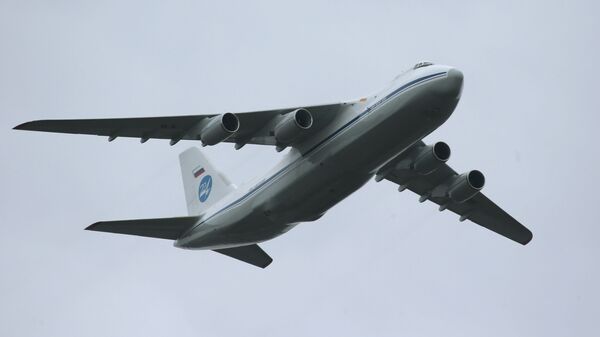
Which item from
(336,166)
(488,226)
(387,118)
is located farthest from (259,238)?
(488,226)

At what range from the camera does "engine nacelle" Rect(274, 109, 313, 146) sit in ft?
86.4

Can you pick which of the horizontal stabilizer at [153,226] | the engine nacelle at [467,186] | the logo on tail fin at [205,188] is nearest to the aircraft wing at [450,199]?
the engine nacelle at [467,186]

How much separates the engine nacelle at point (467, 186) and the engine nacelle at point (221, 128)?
719cm

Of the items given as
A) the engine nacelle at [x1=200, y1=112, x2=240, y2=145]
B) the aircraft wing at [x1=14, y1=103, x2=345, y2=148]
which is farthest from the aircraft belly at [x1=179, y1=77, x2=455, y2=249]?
the engine nacelle at [x1=200, y1=112, x2=240, y2=145]

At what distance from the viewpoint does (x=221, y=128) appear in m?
26.1

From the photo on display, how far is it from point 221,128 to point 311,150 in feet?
7.85

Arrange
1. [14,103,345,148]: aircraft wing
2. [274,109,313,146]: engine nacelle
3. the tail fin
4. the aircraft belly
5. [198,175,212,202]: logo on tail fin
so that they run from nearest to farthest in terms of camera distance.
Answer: the aircraft belly → [274,109,313,146]: engine nacelle → [14,103,345,148]: aircraft wing → the tail fin → [198,175,212,202]: logo on tail fin

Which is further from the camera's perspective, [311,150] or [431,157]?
[431,157]

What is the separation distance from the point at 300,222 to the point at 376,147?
339 centimetres

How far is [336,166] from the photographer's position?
2630 cm

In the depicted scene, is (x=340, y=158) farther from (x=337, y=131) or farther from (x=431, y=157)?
(x=431, y=157)

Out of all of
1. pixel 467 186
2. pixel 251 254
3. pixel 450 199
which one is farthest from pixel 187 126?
pixel 450 199

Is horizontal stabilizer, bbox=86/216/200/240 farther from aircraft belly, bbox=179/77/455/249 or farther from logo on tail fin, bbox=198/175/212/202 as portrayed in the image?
logo on tail fin, bbox=198/175/212/202

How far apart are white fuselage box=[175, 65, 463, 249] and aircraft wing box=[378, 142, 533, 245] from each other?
3.68 metres
